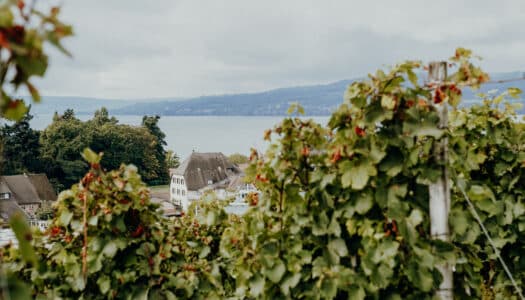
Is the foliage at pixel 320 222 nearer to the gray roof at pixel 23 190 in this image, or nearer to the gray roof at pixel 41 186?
the gray roof at pixel 23 190

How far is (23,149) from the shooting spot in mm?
52594

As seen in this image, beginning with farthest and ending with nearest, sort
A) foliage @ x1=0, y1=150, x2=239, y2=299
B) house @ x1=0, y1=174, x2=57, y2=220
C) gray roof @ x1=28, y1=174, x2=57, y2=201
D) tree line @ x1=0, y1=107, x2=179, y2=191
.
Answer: tree line @ x1=0, y1=107, x2=179, y2=191 → gray roof @ x1=28, y1=174, x2=57, y2=201 → house @ x1=0, y1=174, x2=57, y2=220 → foliage @ x1=0, y1=150, x2=239, y2=299

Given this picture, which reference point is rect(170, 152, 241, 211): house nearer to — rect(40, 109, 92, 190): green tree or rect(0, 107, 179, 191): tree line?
rect(0, 107, 179, 191): tree line

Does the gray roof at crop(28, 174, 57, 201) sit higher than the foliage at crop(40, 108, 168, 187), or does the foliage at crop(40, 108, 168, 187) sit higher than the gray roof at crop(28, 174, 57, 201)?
the foliage at crop(40, 108, 168, 187)

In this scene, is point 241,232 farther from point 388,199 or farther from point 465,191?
point 465,191

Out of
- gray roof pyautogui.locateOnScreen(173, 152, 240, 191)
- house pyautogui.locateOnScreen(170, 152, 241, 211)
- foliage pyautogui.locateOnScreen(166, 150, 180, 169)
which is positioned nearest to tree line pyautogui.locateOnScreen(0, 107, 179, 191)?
house pyautogui.locateOnScreen(170, 152, 241, 211)

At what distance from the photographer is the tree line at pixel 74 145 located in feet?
171

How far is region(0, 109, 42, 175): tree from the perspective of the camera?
50781 millimetres

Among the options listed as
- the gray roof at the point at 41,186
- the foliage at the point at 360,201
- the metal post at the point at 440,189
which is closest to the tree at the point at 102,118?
the gray roof at the point at 41,186

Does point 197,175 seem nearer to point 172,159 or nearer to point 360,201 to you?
point 172,159

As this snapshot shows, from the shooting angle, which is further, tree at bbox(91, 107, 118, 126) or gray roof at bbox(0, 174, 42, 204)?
tree at bbox(91, 107, 118, 126)

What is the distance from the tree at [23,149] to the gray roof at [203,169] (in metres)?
15.9

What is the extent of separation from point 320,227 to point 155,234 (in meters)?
Answer: 1.01

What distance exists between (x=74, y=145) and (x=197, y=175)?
14175 millimetres
